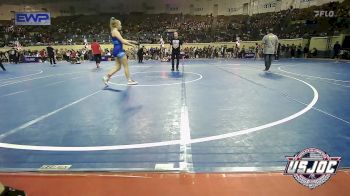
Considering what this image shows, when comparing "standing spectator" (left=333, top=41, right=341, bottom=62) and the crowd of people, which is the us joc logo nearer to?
"standing spectator" (left=333, top=41, right=341, bottom=62)

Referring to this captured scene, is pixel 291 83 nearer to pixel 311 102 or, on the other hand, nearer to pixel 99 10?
pixel 311 102

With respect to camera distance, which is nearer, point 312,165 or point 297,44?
point 312,165

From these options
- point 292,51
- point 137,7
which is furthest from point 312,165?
point 137,7

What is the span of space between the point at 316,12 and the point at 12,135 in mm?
28857

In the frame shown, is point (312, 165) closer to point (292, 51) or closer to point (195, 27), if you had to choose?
point (292, 51)

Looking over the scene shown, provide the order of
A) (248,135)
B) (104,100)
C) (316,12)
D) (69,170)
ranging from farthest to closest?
1. (316,12)
2. (104,100)
3. (248,135)
4. (69,170)

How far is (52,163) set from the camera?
2.91m

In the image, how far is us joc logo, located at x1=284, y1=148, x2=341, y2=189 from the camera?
2072 millimetres

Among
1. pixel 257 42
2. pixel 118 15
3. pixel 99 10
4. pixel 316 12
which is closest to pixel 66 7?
pixel 99 10

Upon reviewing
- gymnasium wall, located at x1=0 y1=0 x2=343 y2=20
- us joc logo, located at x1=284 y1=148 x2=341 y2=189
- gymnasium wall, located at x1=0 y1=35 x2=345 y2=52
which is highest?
gymnasium wall, located at x1=0 y1=0 x2=343 y2=20

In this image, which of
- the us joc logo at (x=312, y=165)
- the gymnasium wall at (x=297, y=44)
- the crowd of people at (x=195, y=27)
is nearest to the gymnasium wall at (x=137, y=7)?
the crowd of people at (x=195, y=27)

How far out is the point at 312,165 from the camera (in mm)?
2082

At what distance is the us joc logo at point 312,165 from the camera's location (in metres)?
2.07

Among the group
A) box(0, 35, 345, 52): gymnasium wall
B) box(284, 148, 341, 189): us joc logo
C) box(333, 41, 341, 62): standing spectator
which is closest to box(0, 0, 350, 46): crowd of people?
box(0, 35, 345, 52): gymnasium wall
